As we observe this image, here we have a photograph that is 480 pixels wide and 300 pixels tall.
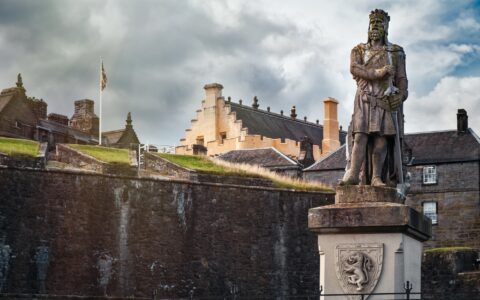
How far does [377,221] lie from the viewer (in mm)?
9414

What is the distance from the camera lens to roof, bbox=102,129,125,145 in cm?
5762

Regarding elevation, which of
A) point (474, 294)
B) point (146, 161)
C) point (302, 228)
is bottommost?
point (474, 294)

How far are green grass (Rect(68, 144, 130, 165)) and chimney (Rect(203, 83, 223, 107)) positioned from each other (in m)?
19.6

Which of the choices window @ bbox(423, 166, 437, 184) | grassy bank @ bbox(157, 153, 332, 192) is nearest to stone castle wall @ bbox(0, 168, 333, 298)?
grassy bank @ bbox(157, 153, 332, 192)

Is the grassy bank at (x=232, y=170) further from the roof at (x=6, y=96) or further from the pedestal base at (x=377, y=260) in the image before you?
the pedestal base at (x=377, y=260)

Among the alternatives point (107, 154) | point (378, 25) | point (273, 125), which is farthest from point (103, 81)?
point (378, 25)

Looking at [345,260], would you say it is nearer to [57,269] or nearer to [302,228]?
[57,269]

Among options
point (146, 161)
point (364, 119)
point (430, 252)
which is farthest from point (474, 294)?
point (364, 119)

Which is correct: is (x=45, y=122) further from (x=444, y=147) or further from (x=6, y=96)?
(x=444, y=147)

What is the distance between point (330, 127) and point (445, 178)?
1263cm

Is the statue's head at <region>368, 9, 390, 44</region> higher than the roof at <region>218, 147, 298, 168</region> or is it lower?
lower

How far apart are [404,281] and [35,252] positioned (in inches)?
945

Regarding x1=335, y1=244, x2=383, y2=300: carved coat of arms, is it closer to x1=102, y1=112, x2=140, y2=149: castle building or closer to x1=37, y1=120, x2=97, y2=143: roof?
x1=37, y1=120, x2=97, y2=143: roof

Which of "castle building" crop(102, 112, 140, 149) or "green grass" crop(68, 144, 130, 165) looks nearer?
"green grass" crop(68, 144, 130, 165)
